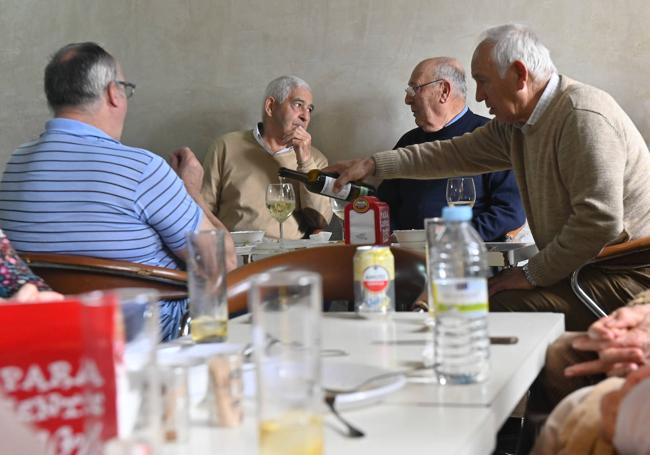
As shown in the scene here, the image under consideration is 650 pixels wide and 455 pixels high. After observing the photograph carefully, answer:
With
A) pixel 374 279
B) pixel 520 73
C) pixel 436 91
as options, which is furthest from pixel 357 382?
pixel 436 91

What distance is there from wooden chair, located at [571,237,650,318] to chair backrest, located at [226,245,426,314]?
0.72 meters

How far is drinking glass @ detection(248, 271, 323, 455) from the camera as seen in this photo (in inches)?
32.7

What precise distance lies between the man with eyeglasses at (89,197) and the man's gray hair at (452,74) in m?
2.16

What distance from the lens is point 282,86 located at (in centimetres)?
477

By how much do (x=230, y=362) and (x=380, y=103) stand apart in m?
3.92

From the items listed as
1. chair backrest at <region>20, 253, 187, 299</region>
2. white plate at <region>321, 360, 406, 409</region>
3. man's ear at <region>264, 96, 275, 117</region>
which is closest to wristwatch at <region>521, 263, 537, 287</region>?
chair backrest at <region>20, 253, 187, 299</region>

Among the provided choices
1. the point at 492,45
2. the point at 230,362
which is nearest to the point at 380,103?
the point at 492,45

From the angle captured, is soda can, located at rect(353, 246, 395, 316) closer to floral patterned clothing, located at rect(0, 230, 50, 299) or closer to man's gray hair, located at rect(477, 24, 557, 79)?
floral patterned clothing, located at rect(0, 230, 50, 299)

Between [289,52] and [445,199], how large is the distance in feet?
4.22

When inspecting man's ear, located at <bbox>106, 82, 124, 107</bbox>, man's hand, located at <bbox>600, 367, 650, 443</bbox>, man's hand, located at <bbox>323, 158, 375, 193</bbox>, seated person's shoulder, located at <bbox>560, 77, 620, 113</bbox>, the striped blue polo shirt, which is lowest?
man's hand, located at <bbox>600, 367, 650, 443</bbox>

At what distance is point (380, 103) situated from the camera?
190 inches

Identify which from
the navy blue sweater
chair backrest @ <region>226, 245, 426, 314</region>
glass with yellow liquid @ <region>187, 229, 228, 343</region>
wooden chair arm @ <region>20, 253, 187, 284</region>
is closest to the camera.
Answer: glass with yellow liquid @ <region>187, 229, 228, 343</region>

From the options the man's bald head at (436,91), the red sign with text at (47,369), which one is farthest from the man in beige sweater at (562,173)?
the red sign with text at (47,369)

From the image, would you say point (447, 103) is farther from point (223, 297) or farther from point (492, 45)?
point (223, 297)
